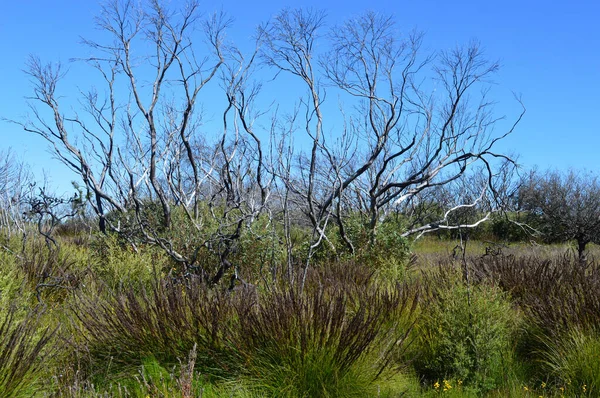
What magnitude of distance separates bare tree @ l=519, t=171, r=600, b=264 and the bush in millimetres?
15842

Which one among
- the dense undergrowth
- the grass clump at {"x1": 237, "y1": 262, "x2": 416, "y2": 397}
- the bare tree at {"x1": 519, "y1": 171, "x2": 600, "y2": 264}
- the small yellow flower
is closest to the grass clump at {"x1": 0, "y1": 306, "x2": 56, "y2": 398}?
the dense undergrowth

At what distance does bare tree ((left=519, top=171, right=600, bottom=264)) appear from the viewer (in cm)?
2211

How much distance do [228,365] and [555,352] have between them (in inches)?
108

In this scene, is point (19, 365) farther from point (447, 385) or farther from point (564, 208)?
point (564, 208)

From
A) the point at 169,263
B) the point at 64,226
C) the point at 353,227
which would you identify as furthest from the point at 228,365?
the point at 64,226

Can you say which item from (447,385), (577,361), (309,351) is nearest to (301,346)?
(309,351)

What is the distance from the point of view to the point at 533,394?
4.72 metres

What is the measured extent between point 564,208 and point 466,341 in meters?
21.1

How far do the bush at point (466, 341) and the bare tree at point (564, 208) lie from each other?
15842mm

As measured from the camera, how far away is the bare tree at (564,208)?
2211cm

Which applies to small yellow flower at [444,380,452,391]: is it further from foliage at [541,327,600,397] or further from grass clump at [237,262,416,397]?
foliage at [541,327,600,397]

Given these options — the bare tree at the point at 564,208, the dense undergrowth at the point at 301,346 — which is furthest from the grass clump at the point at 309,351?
the bare tree at the point at 564,208

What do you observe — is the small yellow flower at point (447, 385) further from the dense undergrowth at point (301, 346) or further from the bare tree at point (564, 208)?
the bare tree at point (564, 208)

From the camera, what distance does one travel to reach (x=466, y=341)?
5051mm
